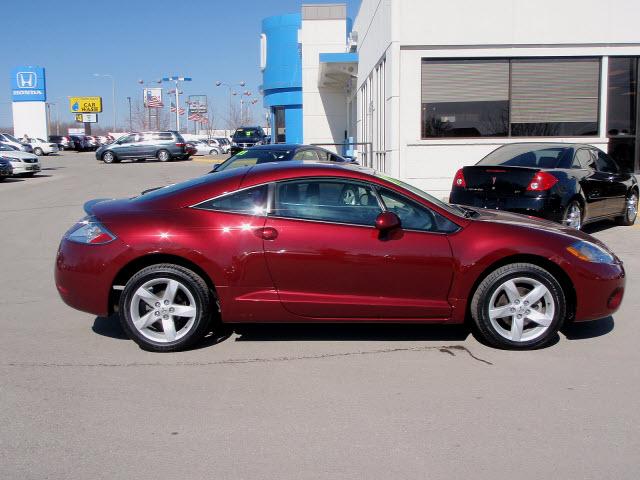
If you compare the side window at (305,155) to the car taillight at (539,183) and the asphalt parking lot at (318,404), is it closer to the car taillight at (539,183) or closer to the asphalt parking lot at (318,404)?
the car taillight at (539,183)

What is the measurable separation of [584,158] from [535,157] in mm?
986

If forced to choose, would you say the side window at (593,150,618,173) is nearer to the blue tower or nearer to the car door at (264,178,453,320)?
the car door at (264,178,453,320)

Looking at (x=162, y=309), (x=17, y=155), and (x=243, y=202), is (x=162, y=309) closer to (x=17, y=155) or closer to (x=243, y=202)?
(x=243, y=202)

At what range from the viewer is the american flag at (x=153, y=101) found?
93.9 m

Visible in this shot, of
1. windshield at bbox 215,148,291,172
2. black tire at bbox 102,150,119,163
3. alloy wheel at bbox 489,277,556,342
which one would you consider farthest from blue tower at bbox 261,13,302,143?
alloy wheel at bbox 489,277,556,342

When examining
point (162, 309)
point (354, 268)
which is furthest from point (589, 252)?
point (162, 309)

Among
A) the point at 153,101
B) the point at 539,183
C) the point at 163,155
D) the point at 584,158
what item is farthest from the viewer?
the point at 153,101

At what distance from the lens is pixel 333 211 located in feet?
18.0

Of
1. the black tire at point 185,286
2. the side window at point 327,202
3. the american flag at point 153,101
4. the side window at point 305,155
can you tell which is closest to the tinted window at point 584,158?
the side window at point 305,155

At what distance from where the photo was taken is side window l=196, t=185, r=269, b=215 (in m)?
5.49

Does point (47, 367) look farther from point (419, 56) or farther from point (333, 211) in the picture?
point (419, 56)

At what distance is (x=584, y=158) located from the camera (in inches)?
428

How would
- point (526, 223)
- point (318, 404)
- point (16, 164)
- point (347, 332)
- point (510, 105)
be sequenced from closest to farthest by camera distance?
point (318, 404) → point (526, 223) → point (347, 332) → point (510, 105) → point (16, 164)

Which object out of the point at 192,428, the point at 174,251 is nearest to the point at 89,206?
the point at 174,251
